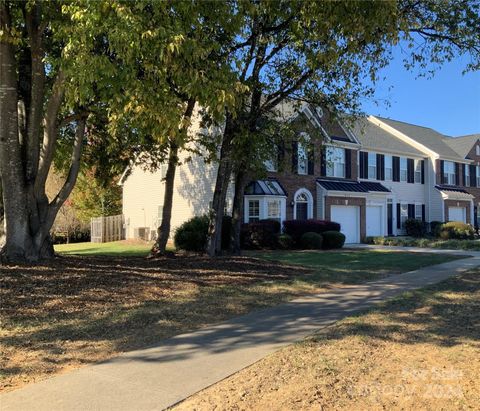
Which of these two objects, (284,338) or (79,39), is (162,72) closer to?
(79,39)

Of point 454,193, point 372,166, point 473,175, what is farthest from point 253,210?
point 473,175

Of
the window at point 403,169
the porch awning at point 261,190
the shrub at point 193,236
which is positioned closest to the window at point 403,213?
the window at point 403,169

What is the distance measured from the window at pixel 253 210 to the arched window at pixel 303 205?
2.42 m

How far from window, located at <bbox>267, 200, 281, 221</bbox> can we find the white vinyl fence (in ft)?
38.6

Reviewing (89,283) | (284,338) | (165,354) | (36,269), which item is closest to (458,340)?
(284,338)

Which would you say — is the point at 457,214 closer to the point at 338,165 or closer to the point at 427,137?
the point at 427,137

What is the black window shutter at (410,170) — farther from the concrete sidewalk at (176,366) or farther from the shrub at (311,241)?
the concrete sidewalk at (176,366)

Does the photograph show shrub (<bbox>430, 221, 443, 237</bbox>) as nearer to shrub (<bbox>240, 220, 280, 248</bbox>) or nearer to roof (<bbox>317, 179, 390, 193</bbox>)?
roof (<bbox>317, 179, 390, 193</bbox>)

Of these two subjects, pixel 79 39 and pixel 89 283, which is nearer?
pixel 79 39

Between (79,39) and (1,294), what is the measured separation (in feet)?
13.9

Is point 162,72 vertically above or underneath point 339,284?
above

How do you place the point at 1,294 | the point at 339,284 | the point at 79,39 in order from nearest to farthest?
the point at 79,39
the point at 1,294
the point at 339,284

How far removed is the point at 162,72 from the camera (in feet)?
24.8

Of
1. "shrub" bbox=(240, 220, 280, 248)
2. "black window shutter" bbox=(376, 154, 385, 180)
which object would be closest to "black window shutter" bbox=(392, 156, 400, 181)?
"black window shutter" bbox=(376, 154, 385, 180)
